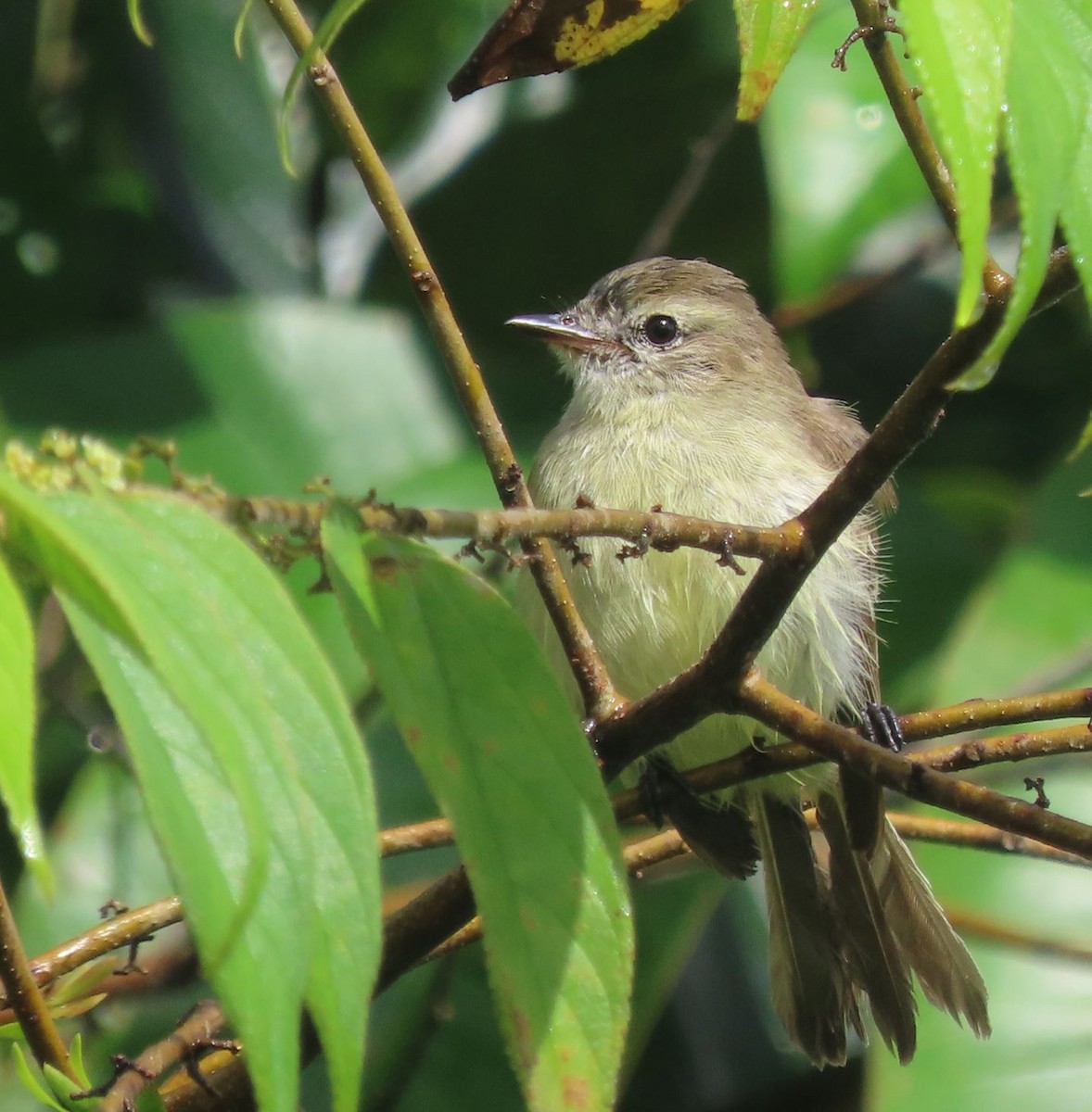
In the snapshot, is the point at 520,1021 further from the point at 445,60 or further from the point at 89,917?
the point at 445,60

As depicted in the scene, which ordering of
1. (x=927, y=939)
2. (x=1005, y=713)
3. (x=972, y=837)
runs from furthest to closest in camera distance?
(x=927, y=939) → (x=972, y=837) → (x=1005, y=713)

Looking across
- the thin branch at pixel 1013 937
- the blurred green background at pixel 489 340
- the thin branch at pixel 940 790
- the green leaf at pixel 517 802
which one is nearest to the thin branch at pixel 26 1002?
the green leaf at pixel 517 802

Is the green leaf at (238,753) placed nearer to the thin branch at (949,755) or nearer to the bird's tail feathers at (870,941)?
the thin branch at (949,755)

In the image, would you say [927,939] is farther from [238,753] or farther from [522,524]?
[238,753]

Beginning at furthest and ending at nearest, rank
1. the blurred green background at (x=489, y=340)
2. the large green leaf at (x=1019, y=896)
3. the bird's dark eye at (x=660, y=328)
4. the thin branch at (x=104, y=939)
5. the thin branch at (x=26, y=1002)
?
the bird's dark eye at (x=660, y=328) → the blurred green background at (x=489, y=340) → the large green leaf at (x=1019, y=896) → the thin branch at (x=104, y=939) → the thin branch at (x=26, y=1002)

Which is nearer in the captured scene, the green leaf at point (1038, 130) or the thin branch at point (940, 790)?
the green leaf at point (1038, 130)

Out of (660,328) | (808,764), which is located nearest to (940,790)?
(808,764)
